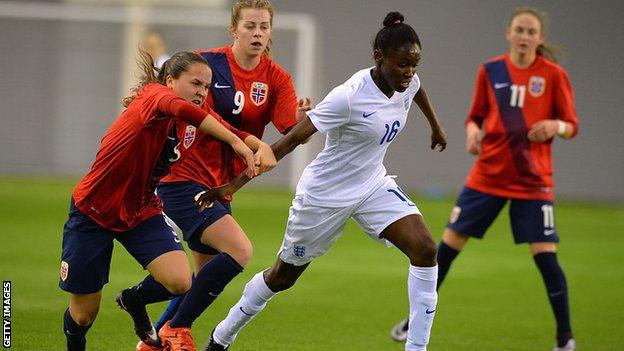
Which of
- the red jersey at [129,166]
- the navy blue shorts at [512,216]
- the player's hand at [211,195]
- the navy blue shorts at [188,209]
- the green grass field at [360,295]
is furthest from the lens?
the navy blue shorts at [512,216]

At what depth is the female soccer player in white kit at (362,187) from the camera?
5.92 m

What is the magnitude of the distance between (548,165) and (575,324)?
4.70 feet

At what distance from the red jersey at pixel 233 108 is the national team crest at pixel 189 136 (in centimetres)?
20

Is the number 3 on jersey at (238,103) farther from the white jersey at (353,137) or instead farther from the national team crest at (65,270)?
the national team crest at (65,270)

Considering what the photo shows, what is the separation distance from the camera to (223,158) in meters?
6.80

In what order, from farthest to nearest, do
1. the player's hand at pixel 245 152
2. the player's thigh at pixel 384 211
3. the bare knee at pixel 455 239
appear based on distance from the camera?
1. the bare knee at pixel 455 239
2. the player's thigh at pixel 384 211
3. the player's hand at pixel 245 152

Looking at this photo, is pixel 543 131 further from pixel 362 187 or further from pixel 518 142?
pixel 362 187

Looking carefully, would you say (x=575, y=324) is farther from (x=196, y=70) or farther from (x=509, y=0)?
(x=509, y=0)

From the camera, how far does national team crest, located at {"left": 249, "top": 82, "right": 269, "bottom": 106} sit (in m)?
6.83

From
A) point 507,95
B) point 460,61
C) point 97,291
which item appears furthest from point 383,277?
point 460,61

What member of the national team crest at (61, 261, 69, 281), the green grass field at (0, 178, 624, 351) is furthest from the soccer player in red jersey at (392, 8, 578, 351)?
the national team crest at (61, 261, 69, 281)

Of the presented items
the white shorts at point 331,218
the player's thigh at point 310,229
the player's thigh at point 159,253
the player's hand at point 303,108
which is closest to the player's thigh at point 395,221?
the white shorts at point 331,218

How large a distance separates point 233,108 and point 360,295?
11.3ft

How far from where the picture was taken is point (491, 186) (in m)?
7.89
